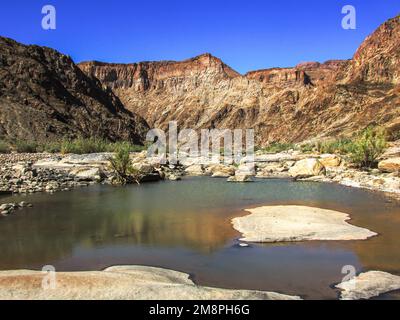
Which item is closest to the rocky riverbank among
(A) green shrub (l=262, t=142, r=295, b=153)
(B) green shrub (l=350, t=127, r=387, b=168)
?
(B) green shrub (l=350, t=127, r=387, b=168)

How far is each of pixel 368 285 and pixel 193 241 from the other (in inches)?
210

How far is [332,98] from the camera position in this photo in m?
86.6

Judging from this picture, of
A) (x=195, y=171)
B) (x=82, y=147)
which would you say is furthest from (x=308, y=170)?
(x=82, y=147)

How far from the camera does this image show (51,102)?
76.9m

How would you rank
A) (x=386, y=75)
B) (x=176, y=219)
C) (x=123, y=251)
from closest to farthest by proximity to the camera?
1. (x=123, y=251)
2. (x=176, y=219)
3. (x=386, y=75)

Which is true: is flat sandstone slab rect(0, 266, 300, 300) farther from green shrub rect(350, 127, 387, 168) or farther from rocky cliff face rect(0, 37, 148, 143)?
rocky cliff face rect(0, 37, 148, 143)

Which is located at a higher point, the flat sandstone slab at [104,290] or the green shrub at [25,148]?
the green shrub at [25,148]

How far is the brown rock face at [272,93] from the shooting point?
Result: 266 ft

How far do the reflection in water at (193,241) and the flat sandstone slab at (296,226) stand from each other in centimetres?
42

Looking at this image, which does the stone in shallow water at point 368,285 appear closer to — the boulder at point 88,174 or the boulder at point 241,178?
the boulder at point 241,178

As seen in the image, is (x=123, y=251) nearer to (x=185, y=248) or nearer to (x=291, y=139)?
(x=185, y=248)

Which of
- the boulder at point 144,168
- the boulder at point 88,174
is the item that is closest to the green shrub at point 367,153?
the boulder at point 144,168
